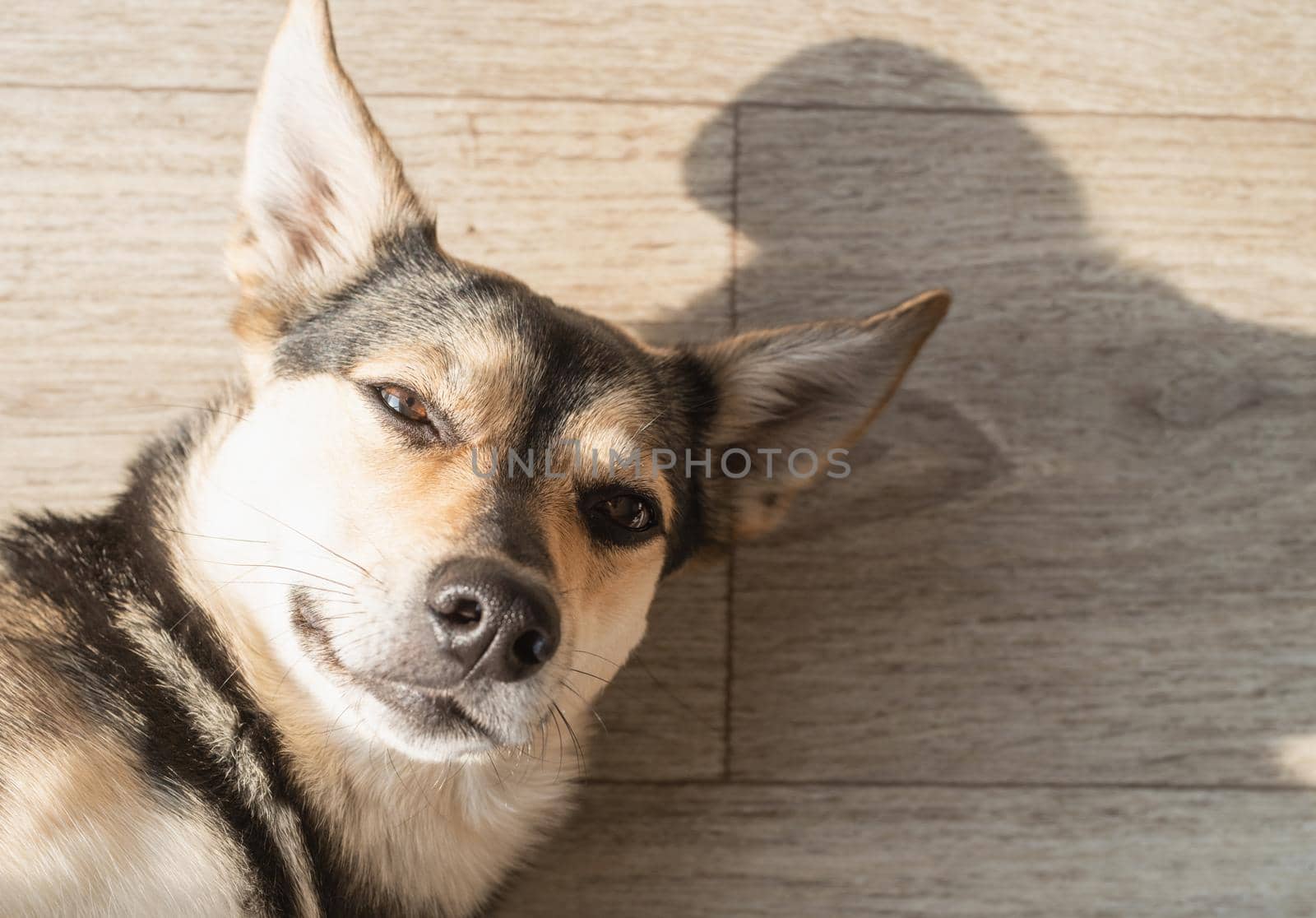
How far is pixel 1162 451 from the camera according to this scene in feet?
8.52

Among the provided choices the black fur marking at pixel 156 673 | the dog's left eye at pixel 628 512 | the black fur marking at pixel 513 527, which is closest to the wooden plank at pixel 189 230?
the black fur marking at pixel 156 673

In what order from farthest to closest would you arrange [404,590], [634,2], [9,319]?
[634,2]
[9,319]
[404,590]

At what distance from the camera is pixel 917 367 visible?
2580 mm

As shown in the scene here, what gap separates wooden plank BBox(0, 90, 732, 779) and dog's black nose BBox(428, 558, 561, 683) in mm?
982

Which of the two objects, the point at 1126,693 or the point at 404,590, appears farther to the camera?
the point at 1126,693

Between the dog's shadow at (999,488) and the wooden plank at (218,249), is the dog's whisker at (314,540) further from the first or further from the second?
the dog's shadow at (999,488)

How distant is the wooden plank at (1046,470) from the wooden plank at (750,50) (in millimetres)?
103

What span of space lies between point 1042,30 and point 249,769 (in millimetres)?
2685

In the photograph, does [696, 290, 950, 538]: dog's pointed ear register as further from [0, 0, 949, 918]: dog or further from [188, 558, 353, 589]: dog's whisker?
[188, 558, 353, 589]: dog's whisker

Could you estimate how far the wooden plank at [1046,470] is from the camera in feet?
8.29

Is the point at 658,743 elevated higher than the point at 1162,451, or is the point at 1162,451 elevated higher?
the point at 1162,451

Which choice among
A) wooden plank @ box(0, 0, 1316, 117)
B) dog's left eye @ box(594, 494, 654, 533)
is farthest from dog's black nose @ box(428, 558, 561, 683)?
wooden plank @ box(0, 0, 1316, 117)

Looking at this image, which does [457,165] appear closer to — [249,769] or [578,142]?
[578,142]

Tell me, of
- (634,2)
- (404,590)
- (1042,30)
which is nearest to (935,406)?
(1042,30)
